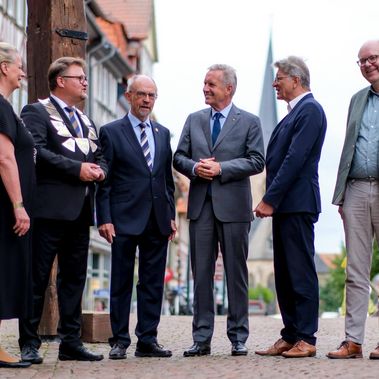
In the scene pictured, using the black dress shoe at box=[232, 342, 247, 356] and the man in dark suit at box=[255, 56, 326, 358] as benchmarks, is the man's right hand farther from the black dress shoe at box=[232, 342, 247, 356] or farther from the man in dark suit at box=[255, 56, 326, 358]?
the black dress shoe at box=[232, 342, 247, 356]

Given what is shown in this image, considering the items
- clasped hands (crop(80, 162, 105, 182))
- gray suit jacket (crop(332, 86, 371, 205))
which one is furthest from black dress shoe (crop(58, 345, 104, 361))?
gray suit jacket (crop(332, 86, 371, 205))

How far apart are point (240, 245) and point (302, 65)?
1.49 metres

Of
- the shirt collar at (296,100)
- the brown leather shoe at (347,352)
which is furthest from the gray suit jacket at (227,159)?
the brown leather shoe at (347,352)

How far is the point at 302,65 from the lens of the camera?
9.54 meters

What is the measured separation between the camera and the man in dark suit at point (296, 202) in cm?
934

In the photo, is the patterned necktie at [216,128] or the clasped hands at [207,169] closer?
the clasped hands at [207,169]

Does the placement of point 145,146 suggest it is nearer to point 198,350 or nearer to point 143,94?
point 143,94

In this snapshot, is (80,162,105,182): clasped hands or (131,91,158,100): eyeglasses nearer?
(80,162,105,182): clasped hands

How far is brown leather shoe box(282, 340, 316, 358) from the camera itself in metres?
9.20

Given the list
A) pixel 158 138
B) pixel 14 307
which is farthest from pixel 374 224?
pixel 14 307

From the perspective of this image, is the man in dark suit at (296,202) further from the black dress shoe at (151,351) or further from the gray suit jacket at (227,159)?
the black dress shoe at (151,351)

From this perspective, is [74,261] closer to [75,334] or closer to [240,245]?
[75,334]

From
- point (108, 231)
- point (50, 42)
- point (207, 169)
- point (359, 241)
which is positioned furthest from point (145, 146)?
point (50, 42)

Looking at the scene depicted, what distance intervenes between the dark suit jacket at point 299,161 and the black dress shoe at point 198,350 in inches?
47.6
